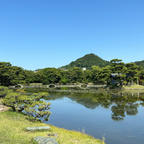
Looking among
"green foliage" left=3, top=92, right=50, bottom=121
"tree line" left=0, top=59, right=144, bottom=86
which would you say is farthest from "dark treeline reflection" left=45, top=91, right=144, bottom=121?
"tree line" left=0, top=59, right=144, bottom=86

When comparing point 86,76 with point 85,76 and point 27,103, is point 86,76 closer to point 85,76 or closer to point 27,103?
point 85,76

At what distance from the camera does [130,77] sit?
48781 mm

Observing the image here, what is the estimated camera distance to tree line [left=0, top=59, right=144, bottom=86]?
48.9m

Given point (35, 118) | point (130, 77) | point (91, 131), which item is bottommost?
point (91, 131)

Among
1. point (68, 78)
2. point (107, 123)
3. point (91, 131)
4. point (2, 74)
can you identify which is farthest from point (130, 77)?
point (2, 74)

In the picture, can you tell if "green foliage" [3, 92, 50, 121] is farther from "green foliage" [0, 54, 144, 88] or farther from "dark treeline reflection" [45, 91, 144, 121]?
"green foliage" [0, 54, 144, 88]

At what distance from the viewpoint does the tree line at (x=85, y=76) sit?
4894 cm

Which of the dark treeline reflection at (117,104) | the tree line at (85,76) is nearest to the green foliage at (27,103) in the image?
the dark treeline reflection at (117,104)

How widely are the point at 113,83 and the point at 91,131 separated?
1525 inches

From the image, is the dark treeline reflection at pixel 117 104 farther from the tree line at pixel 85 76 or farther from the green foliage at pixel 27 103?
the tree line at pixel 85 76

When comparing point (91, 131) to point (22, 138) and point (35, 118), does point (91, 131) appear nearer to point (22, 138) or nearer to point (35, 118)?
point (35, 118)

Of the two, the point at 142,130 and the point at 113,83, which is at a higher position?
the point at 113,83

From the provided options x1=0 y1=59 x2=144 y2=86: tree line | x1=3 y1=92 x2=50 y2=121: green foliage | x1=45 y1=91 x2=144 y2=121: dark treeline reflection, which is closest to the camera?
x1=3 y1=92 x2=50 y2=121: green foliage

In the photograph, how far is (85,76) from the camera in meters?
68.1
